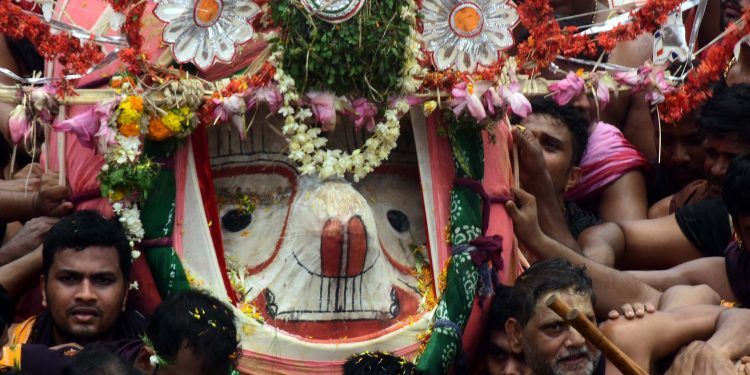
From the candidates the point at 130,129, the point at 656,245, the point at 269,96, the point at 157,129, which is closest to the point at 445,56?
the point at 269,96

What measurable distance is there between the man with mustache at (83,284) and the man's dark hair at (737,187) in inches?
96.3

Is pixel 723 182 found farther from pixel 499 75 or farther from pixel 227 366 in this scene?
pixel 227 366

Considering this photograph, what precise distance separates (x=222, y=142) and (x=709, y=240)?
2211 mm

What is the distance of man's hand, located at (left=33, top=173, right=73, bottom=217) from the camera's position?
7566 mm

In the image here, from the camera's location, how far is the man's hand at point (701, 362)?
7.07m

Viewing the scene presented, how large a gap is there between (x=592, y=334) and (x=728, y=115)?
7.29 feet

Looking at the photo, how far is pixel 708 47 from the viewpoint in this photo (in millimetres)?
8281

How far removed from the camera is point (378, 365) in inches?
277

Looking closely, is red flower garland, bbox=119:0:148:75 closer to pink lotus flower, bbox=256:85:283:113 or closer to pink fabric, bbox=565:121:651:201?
pink lotus flower, bbox=256:85:283:113

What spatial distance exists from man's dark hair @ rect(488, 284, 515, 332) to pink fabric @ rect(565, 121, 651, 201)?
1.53m

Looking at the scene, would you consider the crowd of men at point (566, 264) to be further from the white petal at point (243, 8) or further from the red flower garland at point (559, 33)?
the white petal at point (243, 8)

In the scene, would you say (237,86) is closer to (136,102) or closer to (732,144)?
(136,102)

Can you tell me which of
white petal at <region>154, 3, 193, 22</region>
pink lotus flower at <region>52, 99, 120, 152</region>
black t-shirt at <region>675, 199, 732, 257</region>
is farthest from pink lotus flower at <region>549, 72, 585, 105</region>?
pink lotus flower at <region>52, 99, 120, 152</region>

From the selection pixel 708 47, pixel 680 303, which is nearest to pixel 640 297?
pixel 680 303
